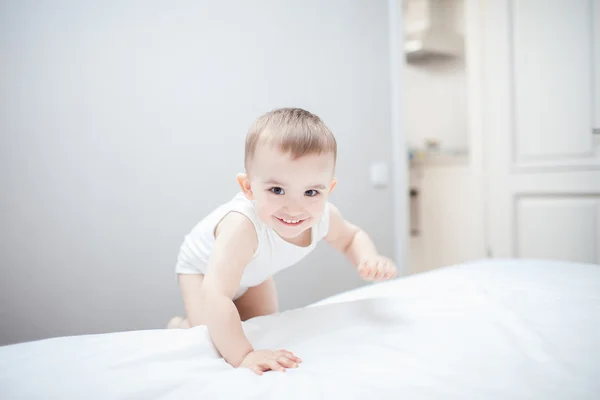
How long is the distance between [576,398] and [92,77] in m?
1.39

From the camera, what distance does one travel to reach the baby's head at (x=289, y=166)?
0.82 meters

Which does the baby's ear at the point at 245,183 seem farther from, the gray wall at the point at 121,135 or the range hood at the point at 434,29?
the range hood at the point at 434,29

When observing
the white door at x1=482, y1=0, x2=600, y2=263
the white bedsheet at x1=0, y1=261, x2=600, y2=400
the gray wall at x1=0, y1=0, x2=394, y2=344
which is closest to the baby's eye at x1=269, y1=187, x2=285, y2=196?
the white bedsheet at x1=0, y1=261, x2=600, y2=400

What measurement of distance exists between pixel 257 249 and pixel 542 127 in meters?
2.13

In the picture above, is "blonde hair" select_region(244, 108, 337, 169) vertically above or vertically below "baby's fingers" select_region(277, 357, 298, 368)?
above

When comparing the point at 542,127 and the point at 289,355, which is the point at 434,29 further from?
the point at 289,355

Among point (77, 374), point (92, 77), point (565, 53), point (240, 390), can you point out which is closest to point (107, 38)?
point (92, 77)

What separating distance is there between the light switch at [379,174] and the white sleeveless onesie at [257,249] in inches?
44.3

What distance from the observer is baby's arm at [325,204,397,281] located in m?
1.01

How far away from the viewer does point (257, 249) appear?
1.01 meters

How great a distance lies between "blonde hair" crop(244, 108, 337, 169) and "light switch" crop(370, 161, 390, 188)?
1.36m

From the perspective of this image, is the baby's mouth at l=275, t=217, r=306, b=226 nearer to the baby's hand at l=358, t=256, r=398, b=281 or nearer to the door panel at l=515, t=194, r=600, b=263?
the baby's hand at l=358, t=256, r=398, b=281

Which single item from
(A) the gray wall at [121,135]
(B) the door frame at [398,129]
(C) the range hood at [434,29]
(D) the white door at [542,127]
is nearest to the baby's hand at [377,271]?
(A) the gray wall at [121,135]

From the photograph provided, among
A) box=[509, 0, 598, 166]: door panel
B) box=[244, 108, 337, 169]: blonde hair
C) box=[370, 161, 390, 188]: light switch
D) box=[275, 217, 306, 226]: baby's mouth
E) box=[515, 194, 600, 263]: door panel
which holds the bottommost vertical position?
box=[515, 194, 600, 263]: door panel
